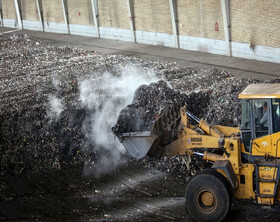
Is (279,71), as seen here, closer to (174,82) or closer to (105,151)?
(174,82)

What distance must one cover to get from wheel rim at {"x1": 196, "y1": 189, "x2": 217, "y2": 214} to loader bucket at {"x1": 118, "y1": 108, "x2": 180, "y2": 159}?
4.87 feet

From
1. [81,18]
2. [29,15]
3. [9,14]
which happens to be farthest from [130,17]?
[9,14]

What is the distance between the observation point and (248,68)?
17.3 meters

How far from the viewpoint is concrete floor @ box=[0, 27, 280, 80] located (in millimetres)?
16859

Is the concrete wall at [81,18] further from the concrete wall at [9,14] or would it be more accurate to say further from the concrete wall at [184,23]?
the concrete wall at [9,14]

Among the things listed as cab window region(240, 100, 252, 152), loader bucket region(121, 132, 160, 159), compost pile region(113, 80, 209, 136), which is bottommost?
compost pile region(113, 80, 209, 136)

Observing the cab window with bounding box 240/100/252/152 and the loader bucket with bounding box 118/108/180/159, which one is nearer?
the cab window with bounding box 240/100/252/152

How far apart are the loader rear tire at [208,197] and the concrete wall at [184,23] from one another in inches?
416

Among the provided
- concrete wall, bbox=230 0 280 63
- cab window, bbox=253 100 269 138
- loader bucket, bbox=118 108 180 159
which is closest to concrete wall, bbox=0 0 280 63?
concrete wall, bbox=230 0 280 63

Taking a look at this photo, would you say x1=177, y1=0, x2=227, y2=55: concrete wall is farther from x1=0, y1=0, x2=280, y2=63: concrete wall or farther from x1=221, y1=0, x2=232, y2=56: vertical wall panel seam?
x1=221, y1=0, x2=232, y2=56: vertical wall panel seam

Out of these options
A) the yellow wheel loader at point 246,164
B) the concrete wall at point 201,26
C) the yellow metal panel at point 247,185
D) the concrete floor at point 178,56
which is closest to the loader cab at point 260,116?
the yellow wheel loader at point 246,164

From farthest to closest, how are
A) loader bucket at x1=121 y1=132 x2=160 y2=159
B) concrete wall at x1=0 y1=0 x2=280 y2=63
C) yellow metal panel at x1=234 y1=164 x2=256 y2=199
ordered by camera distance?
concrete wall at x1=0 y1=0 x2=280 y2=63
loader bucket at x1=121 y1=132 x2=160 y2=159
yellow metal panel at x1=234 y1=164 x2=256 y2=199

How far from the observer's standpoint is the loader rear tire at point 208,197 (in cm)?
823

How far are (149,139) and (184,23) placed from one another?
43.3 feet
